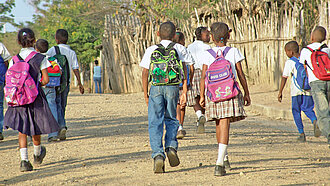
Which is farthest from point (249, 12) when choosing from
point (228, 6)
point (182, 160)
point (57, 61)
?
point (182, 160)

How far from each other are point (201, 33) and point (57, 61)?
2.30 meters

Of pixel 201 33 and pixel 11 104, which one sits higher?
pixel 201 33

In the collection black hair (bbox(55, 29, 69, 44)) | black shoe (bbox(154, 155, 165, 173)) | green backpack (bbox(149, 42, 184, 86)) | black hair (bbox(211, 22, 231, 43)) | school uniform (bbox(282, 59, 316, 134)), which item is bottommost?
black shoe (bbox(154, 155, 165, 173))

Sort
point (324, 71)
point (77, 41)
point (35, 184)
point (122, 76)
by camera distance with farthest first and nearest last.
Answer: point (77, 41)
point (122, 76)
point (324, 71)
point (35, 184)

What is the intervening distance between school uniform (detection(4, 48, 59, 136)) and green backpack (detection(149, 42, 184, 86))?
4.38 ft

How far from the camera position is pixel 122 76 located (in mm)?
20906

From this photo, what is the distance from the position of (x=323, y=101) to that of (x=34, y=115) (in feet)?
11.7

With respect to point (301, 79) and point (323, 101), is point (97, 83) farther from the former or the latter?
point (323, 101)

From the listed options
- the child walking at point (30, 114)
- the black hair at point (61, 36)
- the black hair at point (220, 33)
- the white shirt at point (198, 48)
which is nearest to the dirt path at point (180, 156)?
the child walking at point (30, 114)

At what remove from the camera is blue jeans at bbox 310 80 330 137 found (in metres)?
6.15

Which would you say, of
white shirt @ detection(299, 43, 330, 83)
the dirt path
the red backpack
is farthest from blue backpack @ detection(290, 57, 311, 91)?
the red backpack

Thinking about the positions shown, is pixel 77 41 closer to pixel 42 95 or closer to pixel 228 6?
pixel 228 6

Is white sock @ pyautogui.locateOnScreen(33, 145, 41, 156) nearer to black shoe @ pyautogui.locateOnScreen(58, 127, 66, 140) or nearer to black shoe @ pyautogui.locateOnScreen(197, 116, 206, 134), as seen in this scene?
black shoe @ pyautogui.locateOnScreen(58, 127, 66, 140)

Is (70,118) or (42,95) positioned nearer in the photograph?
(42,95)
